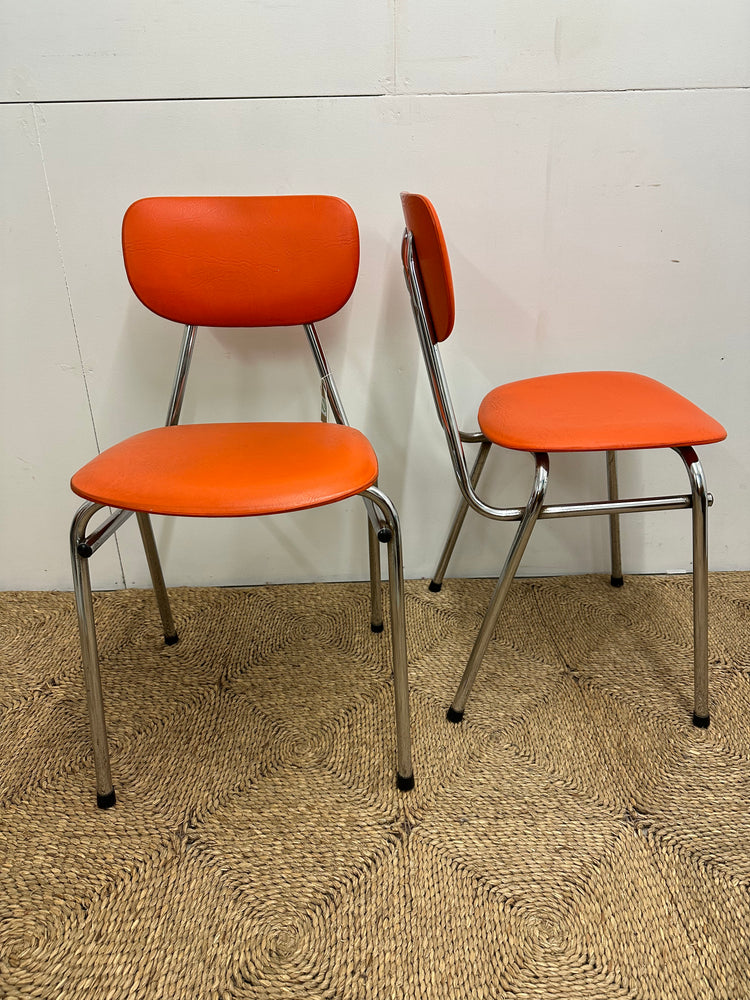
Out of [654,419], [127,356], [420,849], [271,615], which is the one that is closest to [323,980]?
[420,849]

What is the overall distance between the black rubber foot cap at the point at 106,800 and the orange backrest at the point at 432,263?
2.62ft

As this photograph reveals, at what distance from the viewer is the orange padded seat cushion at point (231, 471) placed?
801 millimetres

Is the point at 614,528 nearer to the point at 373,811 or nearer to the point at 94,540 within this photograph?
the point at 373,811

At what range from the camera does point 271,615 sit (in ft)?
4.59

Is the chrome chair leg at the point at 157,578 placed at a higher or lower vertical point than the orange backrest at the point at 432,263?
lower

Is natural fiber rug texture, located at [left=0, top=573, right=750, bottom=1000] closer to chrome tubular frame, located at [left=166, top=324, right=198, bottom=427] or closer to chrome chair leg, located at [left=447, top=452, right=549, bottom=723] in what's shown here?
chrome chair leg, located at [left=447, top=452, right=549, bottom=723]

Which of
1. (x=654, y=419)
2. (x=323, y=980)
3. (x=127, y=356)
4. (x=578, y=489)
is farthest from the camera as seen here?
(x=578, y=489)

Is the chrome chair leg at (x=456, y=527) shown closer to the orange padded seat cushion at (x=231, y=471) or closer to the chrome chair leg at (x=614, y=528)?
the chrome chair leg at (x=614, y=528)

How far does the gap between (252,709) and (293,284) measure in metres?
0.72

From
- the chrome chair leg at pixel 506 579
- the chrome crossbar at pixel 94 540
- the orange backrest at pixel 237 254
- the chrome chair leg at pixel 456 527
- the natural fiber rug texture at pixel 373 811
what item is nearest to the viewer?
the natural fiber rug texture at pixel 373 811

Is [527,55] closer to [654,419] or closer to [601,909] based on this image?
[654,419]

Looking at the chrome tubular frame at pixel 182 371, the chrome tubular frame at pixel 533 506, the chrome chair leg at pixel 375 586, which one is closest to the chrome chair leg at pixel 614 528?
the chrome tubular frame at pixel 533 506

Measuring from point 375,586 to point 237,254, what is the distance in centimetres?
64

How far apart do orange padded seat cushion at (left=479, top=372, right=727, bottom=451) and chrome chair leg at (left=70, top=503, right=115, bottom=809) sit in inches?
23.2
